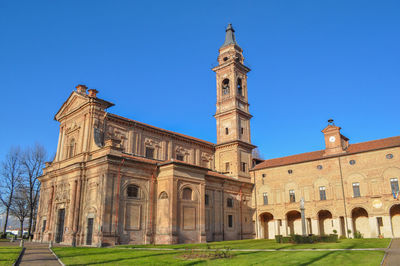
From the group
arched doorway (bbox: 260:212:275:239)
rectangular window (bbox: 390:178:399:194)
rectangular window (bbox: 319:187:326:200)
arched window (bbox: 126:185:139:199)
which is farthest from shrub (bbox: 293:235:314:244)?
arched doorway (bbox: 260:212:275:239)

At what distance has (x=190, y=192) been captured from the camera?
3089 cm

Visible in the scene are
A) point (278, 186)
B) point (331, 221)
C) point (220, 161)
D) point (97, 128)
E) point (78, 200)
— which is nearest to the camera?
A: point (78, 200)

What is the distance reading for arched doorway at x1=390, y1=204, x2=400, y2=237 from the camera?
3325cm

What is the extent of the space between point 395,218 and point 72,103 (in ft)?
122

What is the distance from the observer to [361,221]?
3559 centimetres

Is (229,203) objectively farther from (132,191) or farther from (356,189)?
(356,189)

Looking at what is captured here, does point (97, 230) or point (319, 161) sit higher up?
point (319, 161)

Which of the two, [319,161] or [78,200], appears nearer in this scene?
[78,200]

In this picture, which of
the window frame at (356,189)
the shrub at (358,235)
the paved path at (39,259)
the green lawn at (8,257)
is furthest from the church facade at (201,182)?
the green lawn at (8,257)

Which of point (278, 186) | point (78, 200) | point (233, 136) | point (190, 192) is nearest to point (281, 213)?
point (278, 186)

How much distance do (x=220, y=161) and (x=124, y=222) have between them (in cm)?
1915

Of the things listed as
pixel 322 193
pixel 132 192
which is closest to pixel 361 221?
pixel 322 193

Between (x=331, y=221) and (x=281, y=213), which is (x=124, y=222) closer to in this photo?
(x=281, y=213)

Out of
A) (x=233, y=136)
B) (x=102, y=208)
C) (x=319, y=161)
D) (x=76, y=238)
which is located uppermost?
(x=233, y=136)
